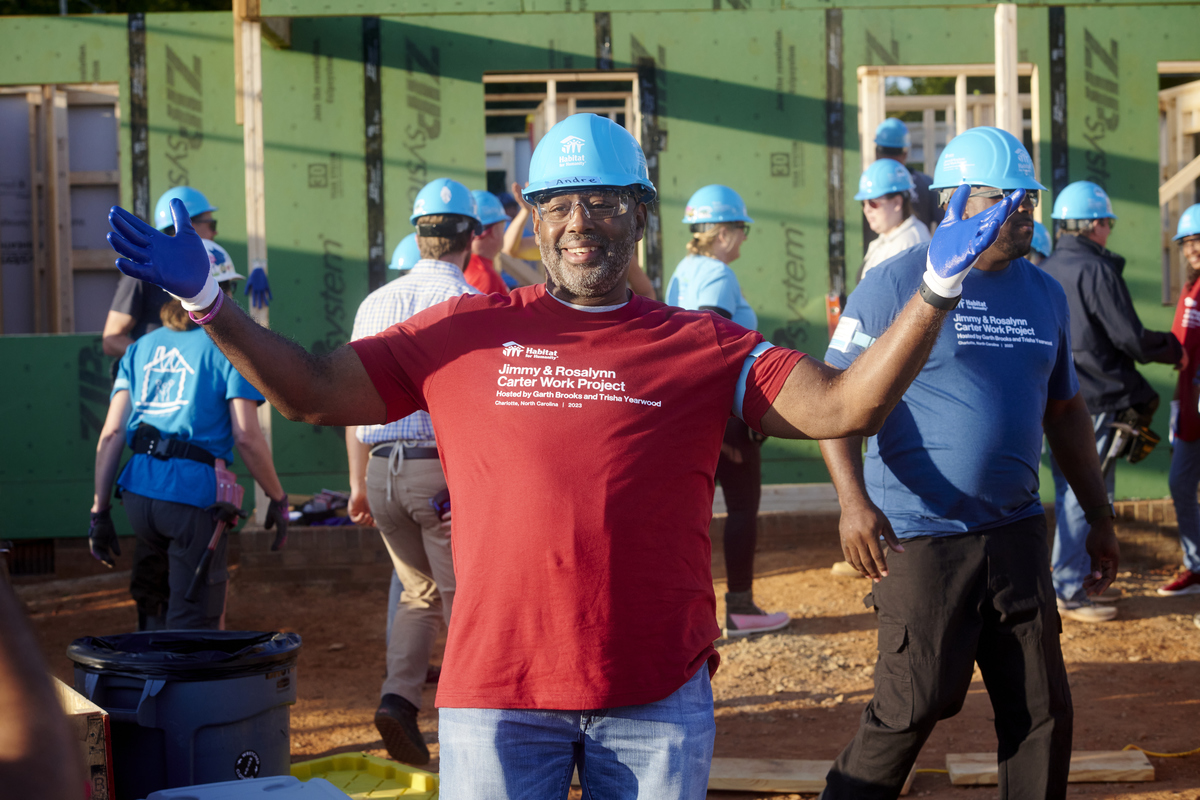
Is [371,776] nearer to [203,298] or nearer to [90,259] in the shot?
[203,298]

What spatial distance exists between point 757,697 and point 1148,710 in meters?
1.87

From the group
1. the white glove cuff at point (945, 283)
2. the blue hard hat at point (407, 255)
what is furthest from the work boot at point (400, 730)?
the white glove cuff at point (945, 283)

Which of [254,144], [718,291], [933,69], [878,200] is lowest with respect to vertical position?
[718,291]

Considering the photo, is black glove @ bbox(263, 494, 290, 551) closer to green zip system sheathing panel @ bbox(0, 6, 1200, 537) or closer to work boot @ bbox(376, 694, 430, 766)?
work boot @ bbox(376, 694, 430, 766)

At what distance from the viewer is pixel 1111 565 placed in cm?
375

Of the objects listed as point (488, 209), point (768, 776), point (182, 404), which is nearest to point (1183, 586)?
point (768, 776)

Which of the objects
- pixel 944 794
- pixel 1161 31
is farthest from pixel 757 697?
pixel 1161 31

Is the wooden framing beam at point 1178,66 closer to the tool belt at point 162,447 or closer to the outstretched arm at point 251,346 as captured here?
the tool belt at point 162,447

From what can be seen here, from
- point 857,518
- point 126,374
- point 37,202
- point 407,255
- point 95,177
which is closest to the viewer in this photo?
point 857,518

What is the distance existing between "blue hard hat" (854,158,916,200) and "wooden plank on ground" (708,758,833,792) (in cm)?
338

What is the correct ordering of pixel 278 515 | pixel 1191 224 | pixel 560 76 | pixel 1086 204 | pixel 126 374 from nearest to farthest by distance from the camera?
pixel 126 374 < pixel 278 515 < pixel 1086 204 < pixel 1191 224 < pixel 560 76

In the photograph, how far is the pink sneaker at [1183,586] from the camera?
733 centimetres

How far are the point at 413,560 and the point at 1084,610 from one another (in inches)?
171

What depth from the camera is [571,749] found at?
7.29 ft
